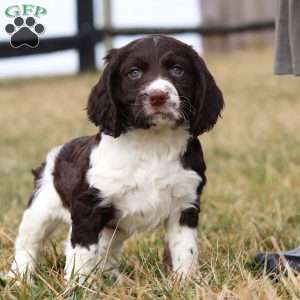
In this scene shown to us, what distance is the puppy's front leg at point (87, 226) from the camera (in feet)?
10.7

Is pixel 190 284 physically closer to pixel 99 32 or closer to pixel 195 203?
pixel 195 203

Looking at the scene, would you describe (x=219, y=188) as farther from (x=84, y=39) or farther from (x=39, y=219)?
(x=84, y=39)

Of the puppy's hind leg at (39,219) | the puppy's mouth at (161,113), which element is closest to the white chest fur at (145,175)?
the puppy's mouth at (161,113)

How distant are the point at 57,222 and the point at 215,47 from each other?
1639cm

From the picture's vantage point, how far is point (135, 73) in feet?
10.5

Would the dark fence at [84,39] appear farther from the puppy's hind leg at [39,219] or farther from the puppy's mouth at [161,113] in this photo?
the puppy's mouth at [161,113]

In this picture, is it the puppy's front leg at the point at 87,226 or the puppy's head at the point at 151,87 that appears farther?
the puppy's front leg at the point at 87,226

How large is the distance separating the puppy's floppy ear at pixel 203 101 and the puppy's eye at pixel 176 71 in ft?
0.30

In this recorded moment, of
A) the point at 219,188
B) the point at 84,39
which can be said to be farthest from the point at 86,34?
the point at 219,188

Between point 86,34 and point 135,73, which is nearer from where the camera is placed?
point 135,73

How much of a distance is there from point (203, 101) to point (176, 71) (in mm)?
169

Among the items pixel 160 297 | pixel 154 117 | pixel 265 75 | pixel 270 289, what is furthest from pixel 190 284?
pixel 265 75

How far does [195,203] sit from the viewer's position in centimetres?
336

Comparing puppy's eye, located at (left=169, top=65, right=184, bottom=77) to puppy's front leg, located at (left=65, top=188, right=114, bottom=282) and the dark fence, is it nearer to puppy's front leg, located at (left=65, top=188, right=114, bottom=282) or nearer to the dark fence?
puppy's front leg, located at (left=65, top=188, right=114, bottom=282)
